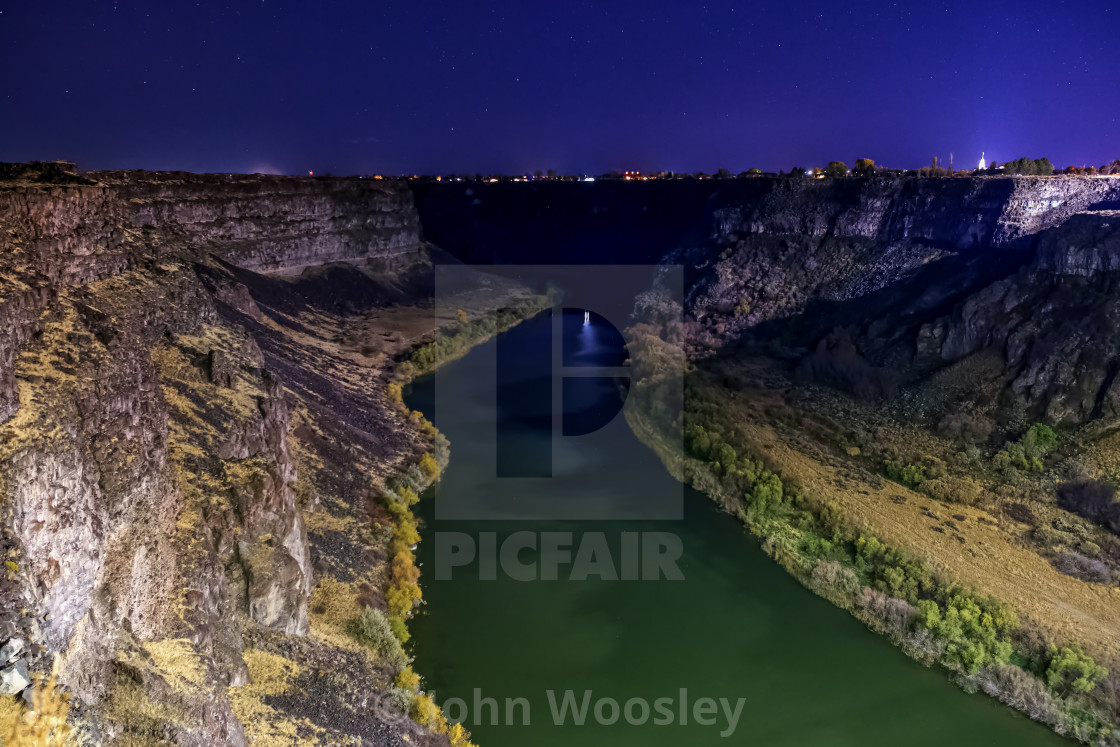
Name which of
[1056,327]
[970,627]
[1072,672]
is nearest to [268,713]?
[970,627]

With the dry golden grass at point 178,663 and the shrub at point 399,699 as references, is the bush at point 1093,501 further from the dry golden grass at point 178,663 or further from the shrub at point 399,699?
the dry golden grass at point 178,663

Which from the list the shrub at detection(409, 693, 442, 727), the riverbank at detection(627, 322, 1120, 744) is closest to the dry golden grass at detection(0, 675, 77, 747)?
the shrub at detection(409, 693, 442, 727)

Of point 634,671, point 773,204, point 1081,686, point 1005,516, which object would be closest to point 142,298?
point 634,671

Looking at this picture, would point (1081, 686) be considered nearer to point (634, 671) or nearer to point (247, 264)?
point (634, 671)

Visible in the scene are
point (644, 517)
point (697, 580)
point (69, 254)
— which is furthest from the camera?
point (644, 517)

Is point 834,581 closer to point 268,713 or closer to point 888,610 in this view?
point 888,610

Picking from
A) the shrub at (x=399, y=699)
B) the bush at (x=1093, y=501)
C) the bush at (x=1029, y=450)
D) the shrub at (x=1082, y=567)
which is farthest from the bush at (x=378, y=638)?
the bush at (x=1029, y=450)
